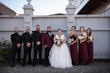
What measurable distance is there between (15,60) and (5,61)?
2.31ft

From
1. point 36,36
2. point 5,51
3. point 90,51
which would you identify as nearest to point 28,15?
point 36,36

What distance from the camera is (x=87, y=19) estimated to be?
12062 millimetres

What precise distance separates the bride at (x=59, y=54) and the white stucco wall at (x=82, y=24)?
56.0 inches

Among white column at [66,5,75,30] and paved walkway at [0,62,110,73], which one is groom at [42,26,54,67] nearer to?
paved walkway at [0,62,110,73]

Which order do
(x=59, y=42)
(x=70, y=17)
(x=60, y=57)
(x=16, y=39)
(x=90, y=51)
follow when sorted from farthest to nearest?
(x=70, y=17) < (x=90, y=51) < (x=16, y=39) < (x=59, y=42) < (x=60, y=57)

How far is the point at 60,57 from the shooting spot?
34.2 feet

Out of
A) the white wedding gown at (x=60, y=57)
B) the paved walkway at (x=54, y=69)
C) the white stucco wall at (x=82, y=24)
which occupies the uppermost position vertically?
the white stucco wall at (x=82, y=24)

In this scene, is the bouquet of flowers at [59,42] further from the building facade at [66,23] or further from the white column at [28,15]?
the white column at [28,15]

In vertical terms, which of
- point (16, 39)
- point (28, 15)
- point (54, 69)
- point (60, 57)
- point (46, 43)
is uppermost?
point (28, 15)

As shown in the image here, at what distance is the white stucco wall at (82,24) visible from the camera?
12.0 meters

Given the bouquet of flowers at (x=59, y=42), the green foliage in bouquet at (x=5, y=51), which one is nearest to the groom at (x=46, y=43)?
the bouquet of flowers at (x=59, y=42)

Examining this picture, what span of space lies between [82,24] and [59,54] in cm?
248

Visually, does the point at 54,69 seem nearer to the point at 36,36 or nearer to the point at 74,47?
the point at 74,47

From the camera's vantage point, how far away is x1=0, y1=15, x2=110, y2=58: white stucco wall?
11977 millimetres
